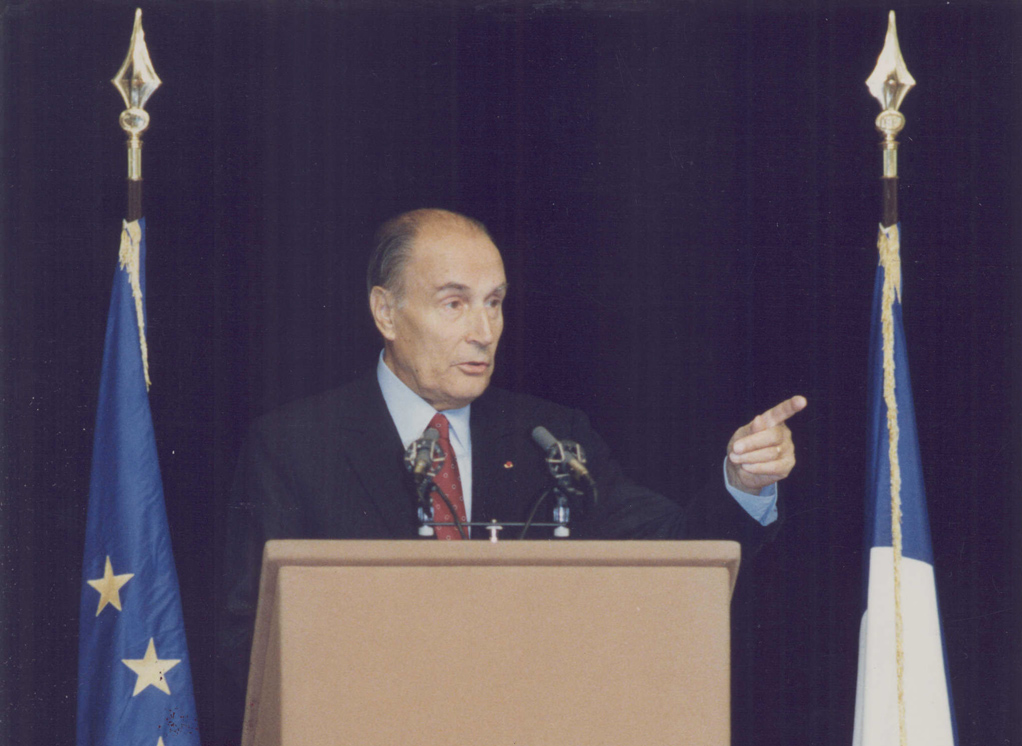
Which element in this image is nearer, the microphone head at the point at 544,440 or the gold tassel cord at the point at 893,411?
the microphone head at the point at 544,440

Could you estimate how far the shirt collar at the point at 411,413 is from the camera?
364 centimetres

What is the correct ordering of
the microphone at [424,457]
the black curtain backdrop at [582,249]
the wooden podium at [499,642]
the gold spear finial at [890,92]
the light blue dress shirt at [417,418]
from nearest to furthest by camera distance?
the wooden podium at [499,642] → the microphone at [424,457] → the gold spear finial at [890,92] → the light blue dress shirt at [417,418] → the black curtain backdrop at [582,249]

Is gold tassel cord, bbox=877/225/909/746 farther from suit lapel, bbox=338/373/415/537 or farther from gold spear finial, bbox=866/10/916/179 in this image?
suit lapel, bbox=338/373/415/537

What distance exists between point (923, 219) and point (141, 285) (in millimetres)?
2268

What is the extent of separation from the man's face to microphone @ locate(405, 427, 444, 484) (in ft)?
3.49

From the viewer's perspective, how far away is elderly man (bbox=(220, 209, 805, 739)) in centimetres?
347

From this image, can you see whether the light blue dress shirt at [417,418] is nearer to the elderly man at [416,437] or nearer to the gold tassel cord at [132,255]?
the elderly man at [416,437]

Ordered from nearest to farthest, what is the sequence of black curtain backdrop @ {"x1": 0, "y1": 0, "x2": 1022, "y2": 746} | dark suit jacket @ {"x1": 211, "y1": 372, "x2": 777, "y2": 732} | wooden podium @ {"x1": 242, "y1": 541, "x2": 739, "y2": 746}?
wooden podium @ {"x1": 242, "y1": 541, "x2": 739, "y2": 746} < dark suit jacket @ {"x1": 211, "y1": 372, "x2": 777, "y2": 732} < black curtain backdrop @ {"x1": 0, "y1": 0, "x2": 1022, "y2": 746}

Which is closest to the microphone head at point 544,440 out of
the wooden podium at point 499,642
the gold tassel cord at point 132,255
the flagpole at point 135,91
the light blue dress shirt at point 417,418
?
the wooden podium at point 499,642

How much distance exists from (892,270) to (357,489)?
1449 millimetres

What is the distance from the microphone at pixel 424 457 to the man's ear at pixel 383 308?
1216 mm

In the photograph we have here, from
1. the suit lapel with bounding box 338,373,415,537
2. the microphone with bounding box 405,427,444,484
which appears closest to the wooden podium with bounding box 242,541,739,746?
the microphone with bounding box 405,427,444,484

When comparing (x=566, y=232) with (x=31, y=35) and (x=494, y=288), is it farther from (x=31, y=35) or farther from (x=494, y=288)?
(x=31, y=35)

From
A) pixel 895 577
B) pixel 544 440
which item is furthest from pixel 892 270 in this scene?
pixel 544 440
